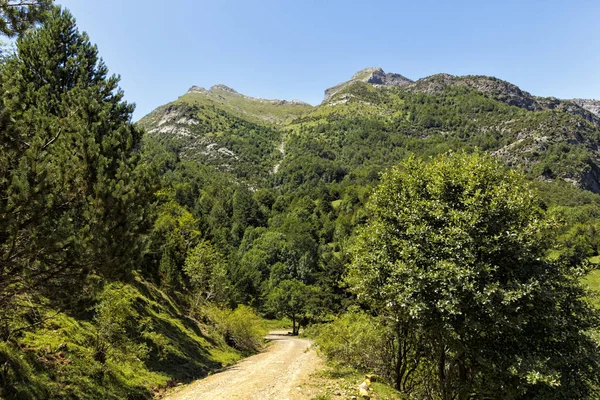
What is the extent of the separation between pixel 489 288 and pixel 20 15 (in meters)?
15.6

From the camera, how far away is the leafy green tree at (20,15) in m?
8.30

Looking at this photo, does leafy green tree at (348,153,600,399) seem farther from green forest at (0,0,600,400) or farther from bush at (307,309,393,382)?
bush at (307,309,393,382)

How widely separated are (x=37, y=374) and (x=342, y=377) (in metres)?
15.3

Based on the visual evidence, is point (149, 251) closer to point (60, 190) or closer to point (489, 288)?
point (60, 190)

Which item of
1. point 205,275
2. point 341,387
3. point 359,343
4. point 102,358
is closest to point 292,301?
point 205,275

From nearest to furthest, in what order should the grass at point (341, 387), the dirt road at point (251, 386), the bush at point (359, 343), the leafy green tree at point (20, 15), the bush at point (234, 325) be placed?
1. the leafy green tree at point (20, 15)
2. the grass at point (341, 387)
3. the dirt road at point (251, 386)
4. the bush at point (359, 343)
5. the bush at point (234, 325)

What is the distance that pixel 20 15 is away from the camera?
8.53 m

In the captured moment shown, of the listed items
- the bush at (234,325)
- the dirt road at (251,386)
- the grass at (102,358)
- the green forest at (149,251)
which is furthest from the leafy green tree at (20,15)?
the bush at (234,325)

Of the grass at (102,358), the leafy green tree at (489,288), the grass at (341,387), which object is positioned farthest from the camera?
the grass at (341,387)

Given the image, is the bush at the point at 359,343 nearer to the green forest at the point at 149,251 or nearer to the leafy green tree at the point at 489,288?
the green forest at the point at 149,251

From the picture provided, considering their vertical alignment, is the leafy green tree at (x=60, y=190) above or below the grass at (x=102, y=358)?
above

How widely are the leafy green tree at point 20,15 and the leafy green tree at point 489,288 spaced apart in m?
13.5

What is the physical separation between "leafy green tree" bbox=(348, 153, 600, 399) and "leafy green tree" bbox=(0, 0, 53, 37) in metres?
13.5

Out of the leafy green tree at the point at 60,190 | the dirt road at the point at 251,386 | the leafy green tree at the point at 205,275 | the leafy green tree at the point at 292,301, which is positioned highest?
the leafy green tree at the point at 60,190
